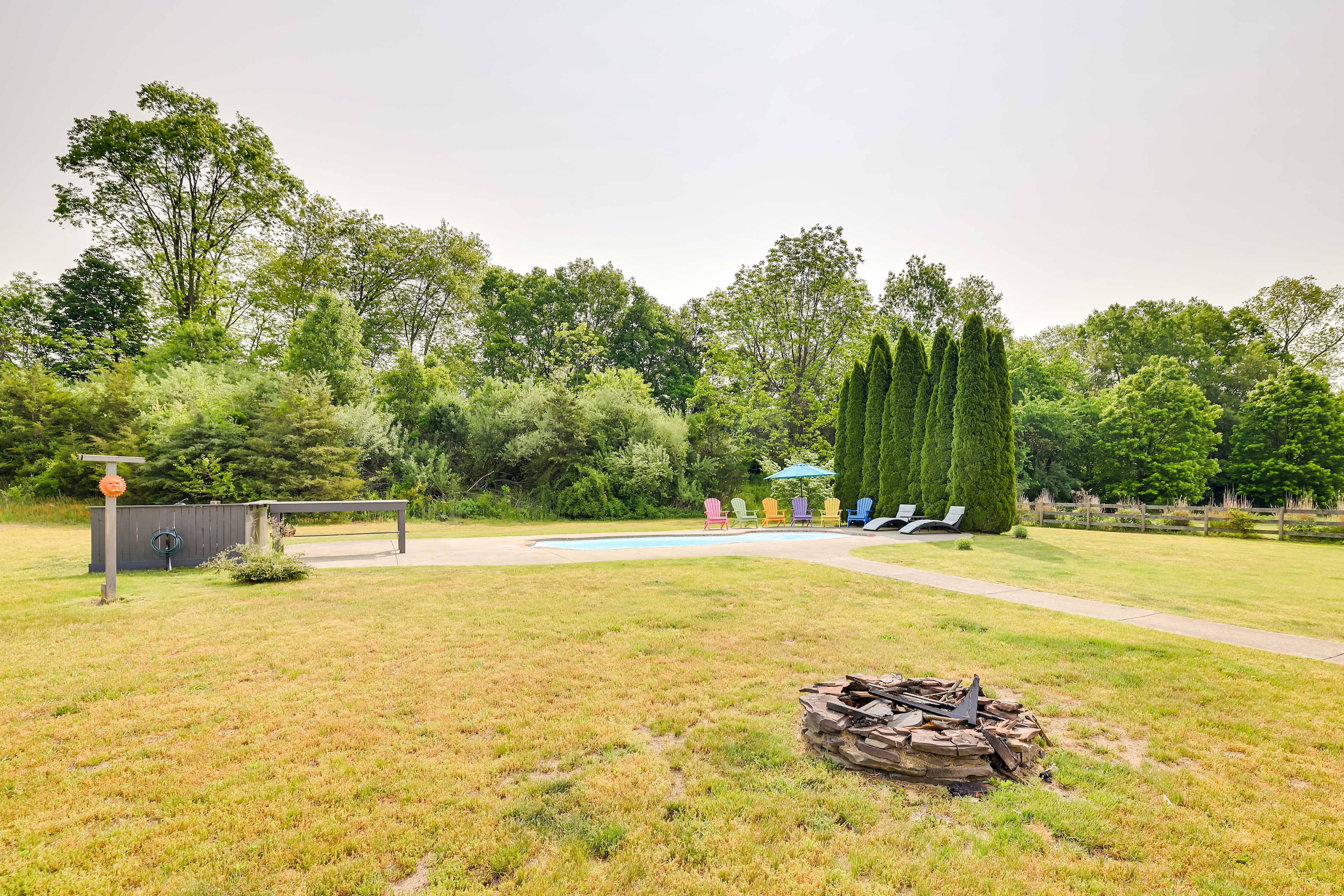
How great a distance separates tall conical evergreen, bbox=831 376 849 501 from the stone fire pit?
16.9m

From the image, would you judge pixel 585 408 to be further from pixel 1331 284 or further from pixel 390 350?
pixel 1331 284

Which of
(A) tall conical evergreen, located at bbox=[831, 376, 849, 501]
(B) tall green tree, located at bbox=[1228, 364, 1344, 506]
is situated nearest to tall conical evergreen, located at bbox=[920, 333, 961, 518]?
(A) tall conical evergreen, located at bbox=[831, 376, 849, 501]

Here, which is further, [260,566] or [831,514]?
[831,514]

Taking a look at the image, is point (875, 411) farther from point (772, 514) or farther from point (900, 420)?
point (772, 514)

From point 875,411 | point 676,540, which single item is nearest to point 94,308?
point 676,540

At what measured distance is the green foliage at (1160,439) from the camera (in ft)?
74.5

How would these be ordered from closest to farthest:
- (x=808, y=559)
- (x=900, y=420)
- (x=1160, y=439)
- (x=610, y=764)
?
(x=610, y=764) → (x=808, y=559) → (x=900, y=420) → (x=1160, y=439)

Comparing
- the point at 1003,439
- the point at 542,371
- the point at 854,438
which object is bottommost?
the point at 1003,439

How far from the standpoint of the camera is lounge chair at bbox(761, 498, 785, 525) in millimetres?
17234

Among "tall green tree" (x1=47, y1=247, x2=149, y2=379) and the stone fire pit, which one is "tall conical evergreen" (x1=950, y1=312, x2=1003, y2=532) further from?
"tall green tree" (x1=47, y1=247, x2=149, y2=379)

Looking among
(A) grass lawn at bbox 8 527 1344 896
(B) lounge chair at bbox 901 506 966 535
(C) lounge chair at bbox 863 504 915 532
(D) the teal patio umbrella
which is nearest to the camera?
(A) grass lawn at bbox 8 527 1344 896

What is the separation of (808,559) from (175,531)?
949 cm

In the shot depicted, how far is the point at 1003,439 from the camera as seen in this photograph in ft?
49.9

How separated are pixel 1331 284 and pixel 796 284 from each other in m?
28.6
